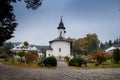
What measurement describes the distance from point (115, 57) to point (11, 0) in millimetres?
32415

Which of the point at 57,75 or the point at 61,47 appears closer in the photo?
the point at 57,75

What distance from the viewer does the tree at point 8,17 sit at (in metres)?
20.4


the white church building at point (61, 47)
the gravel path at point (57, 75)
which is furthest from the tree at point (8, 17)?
the white church building at point (61, 47)

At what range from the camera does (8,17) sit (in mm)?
30281

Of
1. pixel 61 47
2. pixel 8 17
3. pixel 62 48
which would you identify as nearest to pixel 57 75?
pixel 8 17

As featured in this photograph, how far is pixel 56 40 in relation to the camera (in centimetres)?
9306

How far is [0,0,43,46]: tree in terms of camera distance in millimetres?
20422

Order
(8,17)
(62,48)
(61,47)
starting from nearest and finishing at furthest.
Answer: (8,17), (61,47), (62,48)

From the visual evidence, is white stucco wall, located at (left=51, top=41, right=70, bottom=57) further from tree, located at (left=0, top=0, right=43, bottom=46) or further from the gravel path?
the gravel path

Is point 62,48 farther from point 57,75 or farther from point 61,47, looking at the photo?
point 57,75

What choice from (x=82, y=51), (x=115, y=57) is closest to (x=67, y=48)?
(x=82, y=51)

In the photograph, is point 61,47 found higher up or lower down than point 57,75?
higher up

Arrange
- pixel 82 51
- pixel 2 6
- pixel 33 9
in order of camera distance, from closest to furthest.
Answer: pixel 33 9, pixel 2 6, pixel 82 51

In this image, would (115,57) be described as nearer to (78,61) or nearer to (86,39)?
(78,61)
